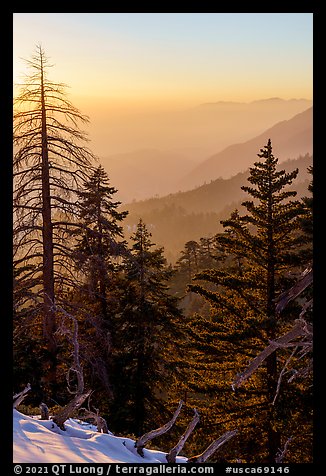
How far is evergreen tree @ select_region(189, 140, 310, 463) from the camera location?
36.5ft

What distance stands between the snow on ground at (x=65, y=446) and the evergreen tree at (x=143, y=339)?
30.1 feet

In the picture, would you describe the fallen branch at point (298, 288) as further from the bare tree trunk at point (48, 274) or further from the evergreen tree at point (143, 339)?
the evergreen tree at point (143, 339)

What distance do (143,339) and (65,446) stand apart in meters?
10.4

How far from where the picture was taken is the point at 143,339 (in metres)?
16.0

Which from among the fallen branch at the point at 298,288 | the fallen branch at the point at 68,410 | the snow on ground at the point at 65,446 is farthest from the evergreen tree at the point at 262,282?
the fallen branch at the point at 68,410

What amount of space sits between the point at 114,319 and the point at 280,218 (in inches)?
358

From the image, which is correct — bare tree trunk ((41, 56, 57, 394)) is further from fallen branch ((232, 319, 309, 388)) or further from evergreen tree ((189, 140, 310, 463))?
fallen branch ((232, 319, 309, 388))

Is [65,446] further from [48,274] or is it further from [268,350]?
[48,274]

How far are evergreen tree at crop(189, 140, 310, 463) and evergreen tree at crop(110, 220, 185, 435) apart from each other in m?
4.35

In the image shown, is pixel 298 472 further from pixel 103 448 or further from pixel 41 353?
pixel 41 353

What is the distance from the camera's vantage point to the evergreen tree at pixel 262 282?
11.1 m

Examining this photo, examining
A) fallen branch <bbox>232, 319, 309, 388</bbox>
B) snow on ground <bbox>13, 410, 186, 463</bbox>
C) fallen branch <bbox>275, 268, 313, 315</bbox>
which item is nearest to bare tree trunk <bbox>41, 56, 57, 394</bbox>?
snow on ground <bbox>13, 410, 186, 463</bbox>

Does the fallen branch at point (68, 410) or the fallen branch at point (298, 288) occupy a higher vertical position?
the fallen branch at point (298, 288)
